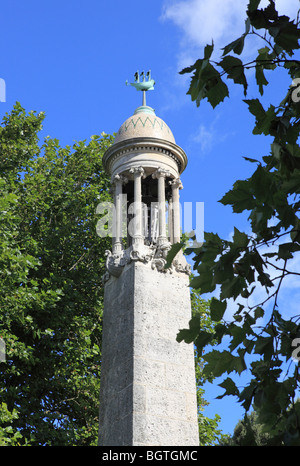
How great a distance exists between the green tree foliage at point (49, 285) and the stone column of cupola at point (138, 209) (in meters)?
3.26

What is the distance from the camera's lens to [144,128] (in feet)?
38.3

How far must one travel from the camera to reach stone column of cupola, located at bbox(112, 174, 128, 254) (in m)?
11.0

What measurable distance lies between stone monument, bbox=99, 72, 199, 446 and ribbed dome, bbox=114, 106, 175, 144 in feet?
0.07

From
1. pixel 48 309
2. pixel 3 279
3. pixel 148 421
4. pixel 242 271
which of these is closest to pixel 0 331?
pixel 3 279

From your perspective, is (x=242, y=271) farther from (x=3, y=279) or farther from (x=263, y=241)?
(x=3, y=279)

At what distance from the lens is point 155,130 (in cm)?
1167

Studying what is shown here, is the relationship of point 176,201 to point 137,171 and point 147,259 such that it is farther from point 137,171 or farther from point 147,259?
point 147,259

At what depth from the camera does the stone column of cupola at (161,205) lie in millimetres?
10709

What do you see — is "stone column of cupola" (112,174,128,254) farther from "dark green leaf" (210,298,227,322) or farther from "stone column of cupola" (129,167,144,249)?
"dark green leaf" (210,298,227,322)

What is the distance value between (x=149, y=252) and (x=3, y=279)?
13.0ft

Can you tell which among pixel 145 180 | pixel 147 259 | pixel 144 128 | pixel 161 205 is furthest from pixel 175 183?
pixel 147 259

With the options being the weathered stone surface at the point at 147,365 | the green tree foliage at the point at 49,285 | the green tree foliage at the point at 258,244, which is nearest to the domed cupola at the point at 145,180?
the weathered stone surface at the point at 147,365

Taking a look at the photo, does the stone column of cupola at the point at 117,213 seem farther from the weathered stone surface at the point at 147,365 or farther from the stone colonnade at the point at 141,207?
the weathered stone surface at the point at 147,365

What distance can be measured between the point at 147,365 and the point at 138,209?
2936 mm
